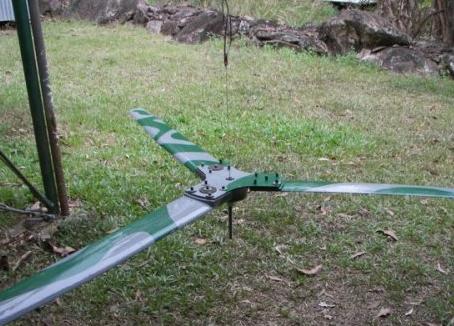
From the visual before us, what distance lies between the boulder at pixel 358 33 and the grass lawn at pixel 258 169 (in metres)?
0.84

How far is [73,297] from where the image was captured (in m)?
2.74

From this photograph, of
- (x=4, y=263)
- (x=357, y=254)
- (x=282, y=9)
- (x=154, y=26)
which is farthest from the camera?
(x=282, y=9)

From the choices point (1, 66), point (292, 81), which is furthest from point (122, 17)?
point (292, 81)

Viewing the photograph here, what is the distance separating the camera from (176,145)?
8.19 ft

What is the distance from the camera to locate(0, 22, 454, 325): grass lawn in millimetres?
2762

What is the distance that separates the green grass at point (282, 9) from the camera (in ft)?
35.3

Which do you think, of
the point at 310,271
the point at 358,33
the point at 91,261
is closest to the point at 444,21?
the point at 358,33

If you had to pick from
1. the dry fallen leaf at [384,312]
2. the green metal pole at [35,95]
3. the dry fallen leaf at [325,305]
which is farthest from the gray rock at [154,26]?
the dry fallen leaf at [384,312]

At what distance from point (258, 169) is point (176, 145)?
1.91m

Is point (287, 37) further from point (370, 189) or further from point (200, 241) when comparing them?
point (370, 189)

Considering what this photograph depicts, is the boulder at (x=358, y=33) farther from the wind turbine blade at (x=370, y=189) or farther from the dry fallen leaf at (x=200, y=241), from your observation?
the wind turbine blade at (x=370, y=189)

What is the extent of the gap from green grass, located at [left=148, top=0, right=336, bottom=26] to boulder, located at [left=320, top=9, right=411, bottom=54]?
174 cm

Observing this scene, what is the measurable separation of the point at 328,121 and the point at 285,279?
2.93m

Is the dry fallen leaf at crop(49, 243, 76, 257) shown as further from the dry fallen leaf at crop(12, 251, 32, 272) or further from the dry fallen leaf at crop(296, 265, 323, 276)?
the dry fallen leaf at crop(296, 265, 323, 276)
